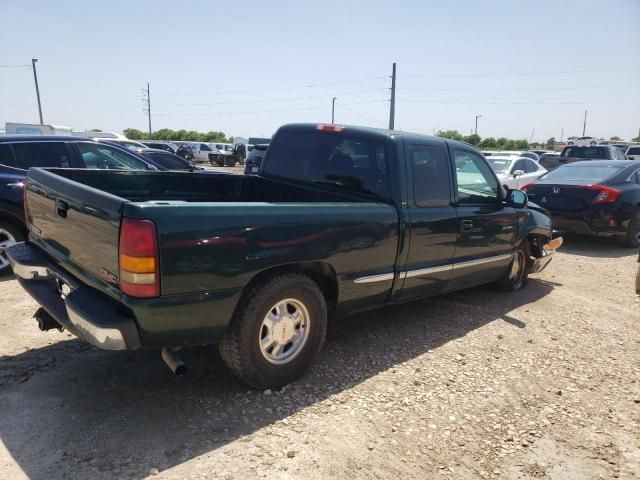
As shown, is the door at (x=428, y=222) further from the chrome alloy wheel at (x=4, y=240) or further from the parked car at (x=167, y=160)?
the parked car at (x=167, y=160)

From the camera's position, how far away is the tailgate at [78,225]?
259 centimetres

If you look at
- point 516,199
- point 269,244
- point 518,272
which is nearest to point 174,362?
point 269,244

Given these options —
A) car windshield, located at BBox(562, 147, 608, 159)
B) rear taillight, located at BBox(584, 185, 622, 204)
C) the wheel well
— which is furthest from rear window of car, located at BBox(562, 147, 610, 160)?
the wheel well

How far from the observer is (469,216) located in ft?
14.6

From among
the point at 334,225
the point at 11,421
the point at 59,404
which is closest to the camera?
the point at 11,421

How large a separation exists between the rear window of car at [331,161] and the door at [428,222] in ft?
0.89

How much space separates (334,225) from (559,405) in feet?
6.50

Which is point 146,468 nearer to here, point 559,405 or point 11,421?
point 11,421

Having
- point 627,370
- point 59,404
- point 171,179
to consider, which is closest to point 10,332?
point 59,404

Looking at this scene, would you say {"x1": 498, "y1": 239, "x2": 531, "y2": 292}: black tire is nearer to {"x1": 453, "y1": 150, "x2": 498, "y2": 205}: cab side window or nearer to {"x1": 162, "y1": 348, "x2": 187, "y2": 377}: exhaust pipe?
{"x1": 453, "y1": 150, "x2": 498, "y2": 205}: cab side window

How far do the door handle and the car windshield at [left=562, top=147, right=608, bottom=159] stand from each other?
18.2 metres

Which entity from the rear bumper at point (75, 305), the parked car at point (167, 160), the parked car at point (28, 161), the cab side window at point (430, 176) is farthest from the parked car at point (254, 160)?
the rear bumper at point (75, 305)

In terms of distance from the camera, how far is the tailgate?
2590 mm

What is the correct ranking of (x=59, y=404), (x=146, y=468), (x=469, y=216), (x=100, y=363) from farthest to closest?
(x=469, y=216) → (x=100, y=363) → (x=59, y=404) → (x=146, y=468)
